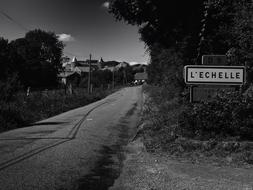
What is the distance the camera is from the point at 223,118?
7891mm

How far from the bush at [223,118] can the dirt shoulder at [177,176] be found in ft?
4.77

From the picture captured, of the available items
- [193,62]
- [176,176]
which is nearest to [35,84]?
[193,62]

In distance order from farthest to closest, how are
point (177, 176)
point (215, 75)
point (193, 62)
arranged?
point (193, 62)
point (215, 75)
point (177, 176)

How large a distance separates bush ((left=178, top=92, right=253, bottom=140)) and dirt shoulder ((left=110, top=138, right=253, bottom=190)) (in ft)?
4.77

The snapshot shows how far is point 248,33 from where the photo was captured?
33.1ft

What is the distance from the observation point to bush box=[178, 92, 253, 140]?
7.68 metres

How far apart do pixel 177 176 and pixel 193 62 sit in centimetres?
1026

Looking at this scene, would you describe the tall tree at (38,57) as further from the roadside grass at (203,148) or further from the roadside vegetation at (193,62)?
the roadside grass at (203,148)

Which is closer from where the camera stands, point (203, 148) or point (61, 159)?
point (61, 159)

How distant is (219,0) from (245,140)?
6786mm

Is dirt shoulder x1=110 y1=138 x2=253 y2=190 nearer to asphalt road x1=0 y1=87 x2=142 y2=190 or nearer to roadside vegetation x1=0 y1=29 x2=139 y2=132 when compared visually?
asphalt road x1=0 y1=87 x2=142 y2=190

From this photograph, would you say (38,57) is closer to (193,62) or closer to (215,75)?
(193,62)

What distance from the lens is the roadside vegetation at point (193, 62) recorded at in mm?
7488

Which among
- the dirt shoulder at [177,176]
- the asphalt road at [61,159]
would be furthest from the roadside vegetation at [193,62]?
the asphalt road at [61,159]
